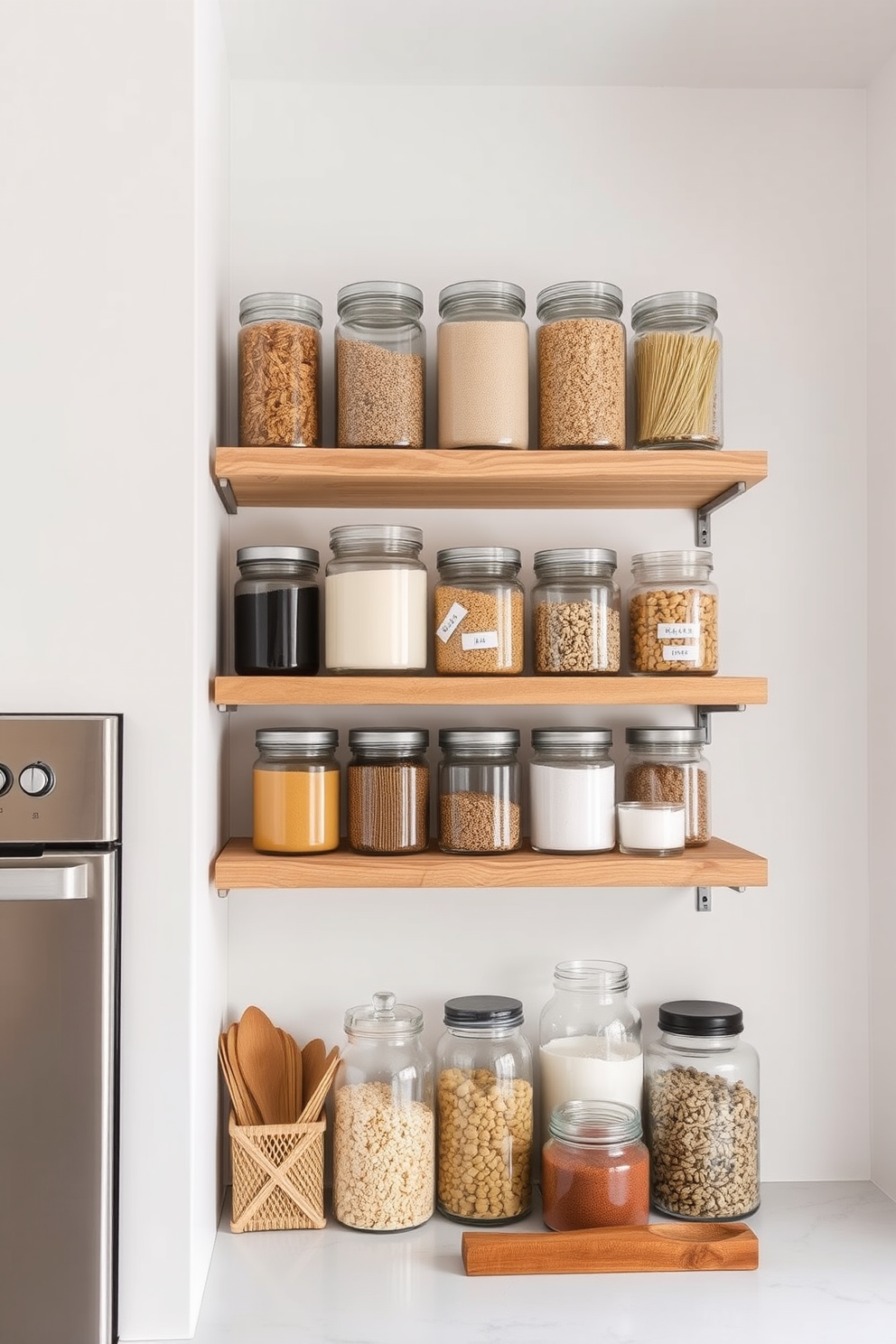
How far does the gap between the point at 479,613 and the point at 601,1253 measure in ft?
2.66

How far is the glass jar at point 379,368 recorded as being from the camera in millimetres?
1474

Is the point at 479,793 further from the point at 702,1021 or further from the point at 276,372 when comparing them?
the point at 276,372

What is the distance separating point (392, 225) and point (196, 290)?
19.9 inches

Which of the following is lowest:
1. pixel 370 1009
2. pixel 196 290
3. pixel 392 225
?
pixel 370 1009

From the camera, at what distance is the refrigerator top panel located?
119 cm

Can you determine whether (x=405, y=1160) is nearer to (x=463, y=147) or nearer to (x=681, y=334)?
(x=681, y=334)

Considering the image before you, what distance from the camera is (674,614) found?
149cm

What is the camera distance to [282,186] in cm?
169

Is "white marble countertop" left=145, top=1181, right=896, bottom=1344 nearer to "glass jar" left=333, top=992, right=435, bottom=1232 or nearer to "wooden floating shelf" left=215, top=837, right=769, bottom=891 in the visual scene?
"glass jar" left=333, top=992, right=435, bottom=1232

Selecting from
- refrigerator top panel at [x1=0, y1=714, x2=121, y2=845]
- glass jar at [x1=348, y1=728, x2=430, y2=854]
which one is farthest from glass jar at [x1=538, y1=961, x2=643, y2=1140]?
refrigerator top panel at [x1=0, y1=714, x2=121, y2=845]

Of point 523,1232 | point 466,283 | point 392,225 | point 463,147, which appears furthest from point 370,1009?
point 463,147

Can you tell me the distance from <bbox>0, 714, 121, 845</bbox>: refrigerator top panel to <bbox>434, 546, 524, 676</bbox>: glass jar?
474 millimetres

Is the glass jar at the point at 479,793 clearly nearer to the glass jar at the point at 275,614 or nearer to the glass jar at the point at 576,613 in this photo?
the glass jar at the point at 576,613

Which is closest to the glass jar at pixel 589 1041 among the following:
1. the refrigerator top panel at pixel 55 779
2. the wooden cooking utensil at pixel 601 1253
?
the wooden cooking utensil at pixel 601 1253
